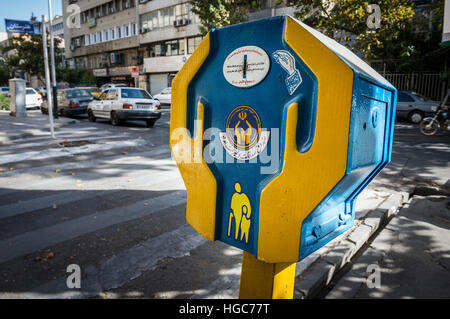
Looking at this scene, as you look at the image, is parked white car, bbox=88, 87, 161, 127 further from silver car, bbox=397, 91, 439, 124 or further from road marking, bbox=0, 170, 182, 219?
silver car, bbox=397, 91, 439, 124

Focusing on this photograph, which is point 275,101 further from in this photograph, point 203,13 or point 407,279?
point 203,13

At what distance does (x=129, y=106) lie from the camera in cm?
1266

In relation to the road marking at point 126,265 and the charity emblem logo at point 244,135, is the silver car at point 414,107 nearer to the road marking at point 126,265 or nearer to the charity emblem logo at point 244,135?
the road marking at point 126,265

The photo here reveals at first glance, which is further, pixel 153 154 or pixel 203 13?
pixel 203 13

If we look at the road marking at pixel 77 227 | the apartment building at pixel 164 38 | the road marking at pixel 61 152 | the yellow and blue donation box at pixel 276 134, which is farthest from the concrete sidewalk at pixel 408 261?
the apartment building at pixel 164 38

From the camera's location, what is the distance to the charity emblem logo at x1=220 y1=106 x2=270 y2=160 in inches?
64.2

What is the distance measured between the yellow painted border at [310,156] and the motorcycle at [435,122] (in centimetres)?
1151

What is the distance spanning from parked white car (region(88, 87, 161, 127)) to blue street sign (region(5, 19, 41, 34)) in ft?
11.2

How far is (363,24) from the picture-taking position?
44.1ft

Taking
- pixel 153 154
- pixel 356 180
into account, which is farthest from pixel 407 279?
pixel 153 154

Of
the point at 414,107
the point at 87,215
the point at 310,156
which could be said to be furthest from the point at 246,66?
the point at 414,107

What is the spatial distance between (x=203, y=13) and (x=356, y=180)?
758 inches

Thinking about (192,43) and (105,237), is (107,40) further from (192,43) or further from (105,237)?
Result: (105,237)
